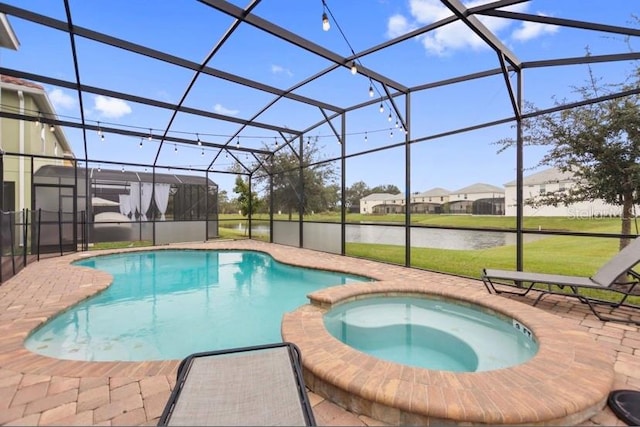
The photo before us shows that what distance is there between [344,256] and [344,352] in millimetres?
5893

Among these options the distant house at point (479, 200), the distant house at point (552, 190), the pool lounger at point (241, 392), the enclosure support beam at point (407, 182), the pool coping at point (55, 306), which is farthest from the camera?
the distant house at point (479, 200)

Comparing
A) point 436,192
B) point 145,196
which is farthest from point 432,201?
point 145,196

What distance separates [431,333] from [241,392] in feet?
9.52

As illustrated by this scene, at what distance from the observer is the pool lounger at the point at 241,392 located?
5.12ft

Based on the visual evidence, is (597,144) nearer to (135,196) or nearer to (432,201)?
(432,201)

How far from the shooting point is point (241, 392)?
5.83ft

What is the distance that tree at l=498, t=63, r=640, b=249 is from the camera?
4.40 meters

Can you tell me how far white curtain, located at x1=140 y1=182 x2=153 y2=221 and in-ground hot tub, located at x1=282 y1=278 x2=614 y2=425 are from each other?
11829 mm

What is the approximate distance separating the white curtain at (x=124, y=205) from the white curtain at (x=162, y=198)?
1777 mm

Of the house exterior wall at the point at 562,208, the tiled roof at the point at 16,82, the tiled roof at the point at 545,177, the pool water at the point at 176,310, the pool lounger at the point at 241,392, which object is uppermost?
the tiled roof at the point at 16,82

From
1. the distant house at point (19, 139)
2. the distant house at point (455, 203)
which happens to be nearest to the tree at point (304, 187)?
the distant house at point (455, 203)

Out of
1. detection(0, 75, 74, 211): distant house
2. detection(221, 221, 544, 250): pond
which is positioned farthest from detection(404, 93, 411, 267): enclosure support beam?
detection(0, 75, 74, 211): distant house

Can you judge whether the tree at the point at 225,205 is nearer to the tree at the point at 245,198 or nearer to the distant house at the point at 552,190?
the tree at the point at 245,198

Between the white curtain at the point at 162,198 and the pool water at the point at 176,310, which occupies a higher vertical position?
the white curtain at the point at 162,198
